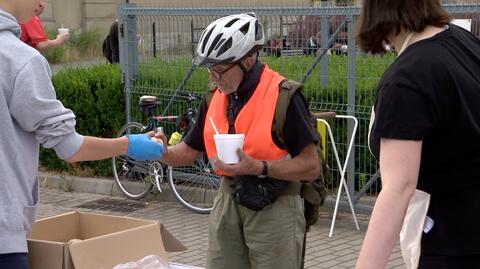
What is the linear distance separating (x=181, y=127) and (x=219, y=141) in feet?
17.2

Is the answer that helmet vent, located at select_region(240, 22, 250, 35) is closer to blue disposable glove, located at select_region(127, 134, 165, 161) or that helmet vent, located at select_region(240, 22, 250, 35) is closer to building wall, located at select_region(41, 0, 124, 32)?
blue disposable glove, located at select_region(127, 134, 165, 161)

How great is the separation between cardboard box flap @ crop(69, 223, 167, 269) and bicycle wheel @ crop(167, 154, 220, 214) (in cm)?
503

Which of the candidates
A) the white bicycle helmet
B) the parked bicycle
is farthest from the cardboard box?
the parked bicycle

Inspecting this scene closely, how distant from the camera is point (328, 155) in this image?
8070 mm

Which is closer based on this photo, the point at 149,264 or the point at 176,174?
the point at 149,264

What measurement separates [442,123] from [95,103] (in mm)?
7709

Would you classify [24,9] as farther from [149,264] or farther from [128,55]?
[128,55]

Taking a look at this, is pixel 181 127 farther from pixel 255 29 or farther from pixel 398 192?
pixel 398 192

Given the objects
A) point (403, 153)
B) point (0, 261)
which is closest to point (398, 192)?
point (403, 153)

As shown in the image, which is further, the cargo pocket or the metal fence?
the metal fence

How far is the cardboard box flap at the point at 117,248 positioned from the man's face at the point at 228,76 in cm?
64

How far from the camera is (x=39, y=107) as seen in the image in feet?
9.64

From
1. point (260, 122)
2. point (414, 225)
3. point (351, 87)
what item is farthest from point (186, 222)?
A: point (414, 225)

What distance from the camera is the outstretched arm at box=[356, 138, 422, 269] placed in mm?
2426
